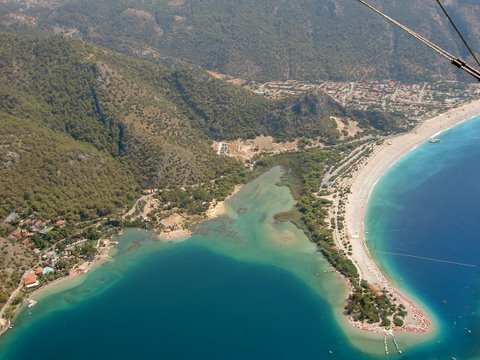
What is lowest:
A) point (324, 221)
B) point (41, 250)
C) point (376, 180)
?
point (41, 250)

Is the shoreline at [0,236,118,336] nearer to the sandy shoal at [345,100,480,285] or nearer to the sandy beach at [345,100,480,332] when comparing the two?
the sandy beach at [345,100,480,332]

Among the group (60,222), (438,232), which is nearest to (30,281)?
(60,222)

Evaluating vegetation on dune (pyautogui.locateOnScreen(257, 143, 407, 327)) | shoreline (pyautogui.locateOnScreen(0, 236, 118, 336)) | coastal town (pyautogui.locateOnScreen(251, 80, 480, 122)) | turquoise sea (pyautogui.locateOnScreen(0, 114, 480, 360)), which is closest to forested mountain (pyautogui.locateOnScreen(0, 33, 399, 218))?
vegetation on dune (pyautogui.locateOnScreen(257, 143, 407, 327))

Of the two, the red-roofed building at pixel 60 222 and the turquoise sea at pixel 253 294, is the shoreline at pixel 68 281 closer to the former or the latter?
the turquoise sea at pixel 253 294

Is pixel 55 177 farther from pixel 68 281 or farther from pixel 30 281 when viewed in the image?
pixel 68 281

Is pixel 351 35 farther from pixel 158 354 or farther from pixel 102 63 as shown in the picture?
pixel 158 354
